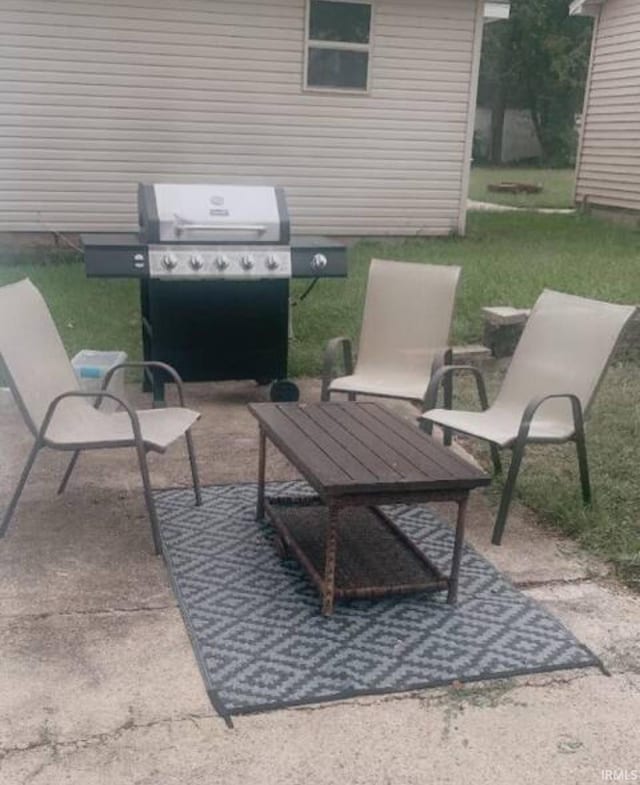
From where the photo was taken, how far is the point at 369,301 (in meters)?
4.98

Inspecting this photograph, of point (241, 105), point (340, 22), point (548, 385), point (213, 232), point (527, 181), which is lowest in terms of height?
point (527, 181)

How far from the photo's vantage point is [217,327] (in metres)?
5.25

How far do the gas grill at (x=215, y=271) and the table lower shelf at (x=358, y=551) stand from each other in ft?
5.32

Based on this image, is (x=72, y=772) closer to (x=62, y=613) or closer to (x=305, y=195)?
(x=62, y=613)

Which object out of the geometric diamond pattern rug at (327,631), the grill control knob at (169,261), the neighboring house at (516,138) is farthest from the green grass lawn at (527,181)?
the geometric diamond pattern rug at (327,631)

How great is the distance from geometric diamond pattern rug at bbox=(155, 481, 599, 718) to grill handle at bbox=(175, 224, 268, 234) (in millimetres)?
1860

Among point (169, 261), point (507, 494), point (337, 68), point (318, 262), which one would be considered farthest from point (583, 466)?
point (337, 68)

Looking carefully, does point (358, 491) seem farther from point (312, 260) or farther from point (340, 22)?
point (340, 22)

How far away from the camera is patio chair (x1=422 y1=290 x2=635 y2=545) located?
12.2 feet

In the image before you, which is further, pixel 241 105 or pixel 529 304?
pixel 241 105

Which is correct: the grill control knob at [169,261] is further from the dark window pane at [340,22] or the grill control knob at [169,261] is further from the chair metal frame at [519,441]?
the dark window pane at [340,22]

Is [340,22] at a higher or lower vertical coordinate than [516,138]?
higher

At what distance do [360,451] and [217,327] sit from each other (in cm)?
220

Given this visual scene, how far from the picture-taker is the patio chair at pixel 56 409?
342 centimetres
